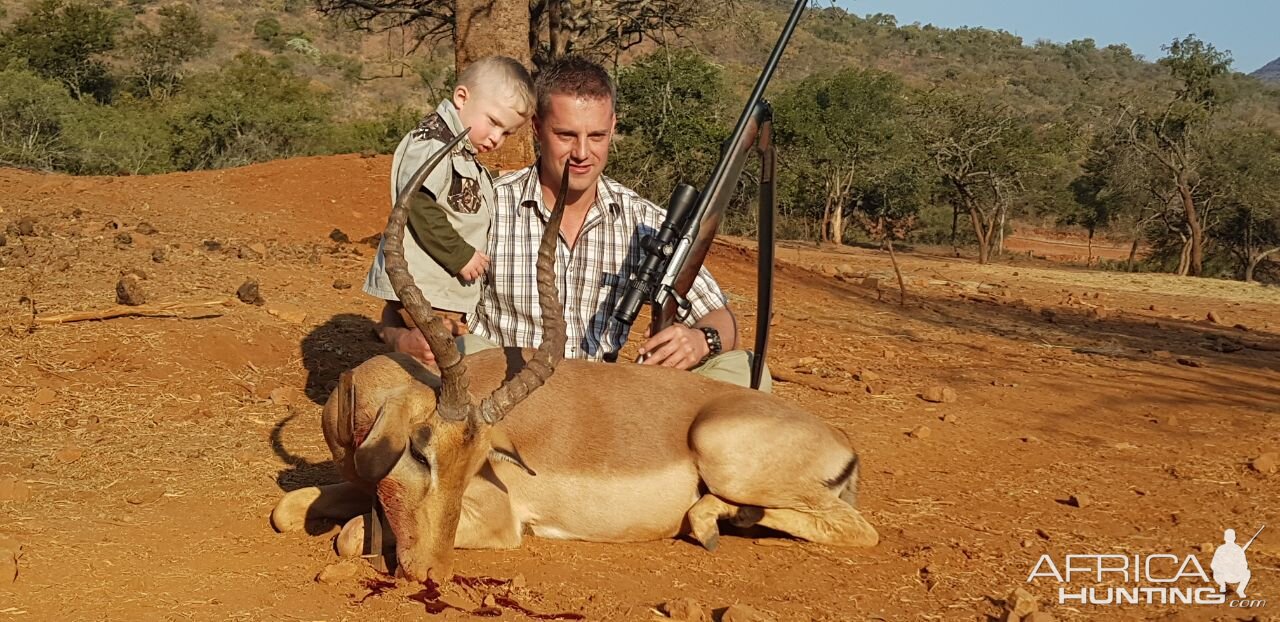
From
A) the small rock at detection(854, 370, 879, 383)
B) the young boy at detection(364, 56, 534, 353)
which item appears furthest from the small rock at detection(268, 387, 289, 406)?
the small rock at detection(854, 370, 879, 383)

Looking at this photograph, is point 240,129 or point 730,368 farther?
point 240,129

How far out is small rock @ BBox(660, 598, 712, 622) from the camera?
12.9 ft

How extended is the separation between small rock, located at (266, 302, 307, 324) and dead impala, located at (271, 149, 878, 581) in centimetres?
381

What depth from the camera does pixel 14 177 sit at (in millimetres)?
13047

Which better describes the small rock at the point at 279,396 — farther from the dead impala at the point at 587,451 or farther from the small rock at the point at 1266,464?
the small rock at the point at 1266,464

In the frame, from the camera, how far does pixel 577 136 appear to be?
17.6 feet

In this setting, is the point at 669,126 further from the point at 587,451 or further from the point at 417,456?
the point at 417,456

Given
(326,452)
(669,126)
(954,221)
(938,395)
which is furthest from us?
(954,221)

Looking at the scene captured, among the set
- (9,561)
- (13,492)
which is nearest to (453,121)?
(13,492)

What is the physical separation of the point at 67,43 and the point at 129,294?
3190 cm

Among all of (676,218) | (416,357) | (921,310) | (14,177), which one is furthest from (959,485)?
(14,177)

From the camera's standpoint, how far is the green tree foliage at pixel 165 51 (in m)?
38.6

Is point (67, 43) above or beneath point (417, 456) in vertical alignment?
above

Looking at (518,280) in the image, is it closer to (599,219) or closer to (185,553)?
(599,219)
